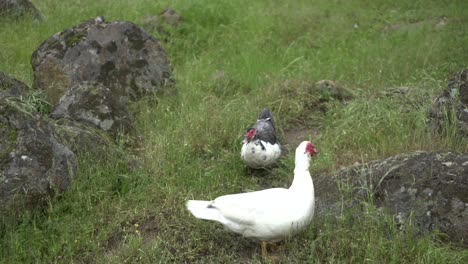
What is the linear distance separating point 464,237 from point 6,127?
4022mm

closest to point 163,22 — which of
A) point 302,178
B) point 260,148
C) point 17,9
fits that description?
point 17,9

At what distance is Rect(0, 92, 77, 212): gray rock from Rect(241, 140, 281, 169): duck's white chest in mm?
1756

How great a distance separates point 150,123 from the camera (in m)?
7.23

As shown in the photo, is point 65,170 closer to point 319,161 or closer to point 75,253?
point 75,253

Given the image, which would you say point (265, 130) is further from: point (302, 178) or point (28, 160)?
point (28, 160)

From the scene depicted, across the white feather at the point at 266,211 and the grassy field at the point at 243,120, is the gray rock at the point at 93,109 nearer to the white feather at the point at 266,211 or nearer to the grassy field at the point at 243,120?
the grassy field at the point at 243,120

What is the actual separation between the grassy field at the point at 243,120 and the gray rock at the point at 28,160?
15cm

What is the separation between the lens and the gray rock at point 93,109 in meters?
6.52

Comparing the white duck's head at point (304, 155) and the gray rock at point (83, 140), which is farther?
the gray rock at point (83, 140)

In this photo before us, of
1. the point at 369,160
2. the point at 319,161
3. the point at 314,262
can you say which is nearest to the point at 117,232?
the point at 314,262

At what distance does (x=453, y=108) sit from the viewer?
19.9 feet

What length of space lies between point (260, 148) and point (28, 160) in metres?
2.29

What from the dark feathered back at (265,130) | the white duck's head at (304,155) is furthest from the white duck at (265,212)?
the dark feathered back at (265,130)

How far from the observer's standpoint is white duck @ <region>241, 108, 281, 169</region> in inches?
237
